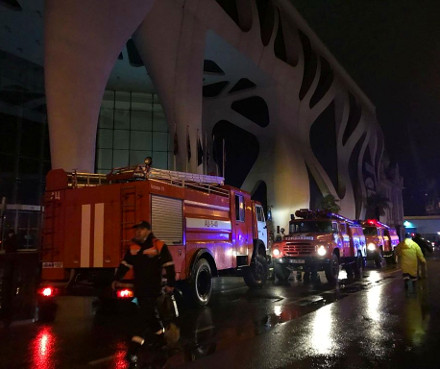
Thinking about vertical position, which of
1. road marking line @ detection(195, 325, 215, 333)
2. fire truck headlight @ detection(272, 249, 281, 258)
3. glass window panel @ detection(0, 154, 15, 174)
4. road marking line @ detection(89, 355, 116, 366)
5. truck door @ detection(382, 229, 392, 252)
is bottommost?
road marking line @ detection(89, 355, 116, 366)

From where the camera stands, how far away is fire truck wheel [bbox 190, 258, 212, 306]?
9.34 meters

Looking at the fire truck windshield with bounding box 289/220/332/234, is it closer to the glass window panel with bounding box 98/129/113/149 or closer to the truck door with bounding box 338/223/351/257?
the truck door with bounding box 338/223/351/257

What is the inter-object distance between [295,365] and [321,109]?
146 ft

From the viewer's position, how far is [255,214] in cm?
1350

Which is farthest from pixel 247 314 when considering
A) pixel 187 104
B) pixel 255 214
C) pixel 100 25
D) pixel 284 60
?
pixel 284 60

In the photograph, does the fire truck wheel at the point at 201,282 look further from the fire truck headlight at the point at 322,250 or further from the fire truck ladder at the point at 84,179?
the fire truck headlight at the point at 322,250

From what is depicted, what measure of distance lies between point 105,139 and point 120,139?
1.21 m

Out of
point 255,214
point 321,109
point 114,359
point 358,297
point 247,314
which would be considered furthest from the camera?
point 321,109

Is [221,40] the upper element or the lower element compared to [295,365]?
upper

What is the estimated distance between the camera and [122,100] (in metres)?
35.2

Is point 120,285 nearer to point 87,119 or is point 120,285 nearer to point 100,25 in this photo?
point 87,119

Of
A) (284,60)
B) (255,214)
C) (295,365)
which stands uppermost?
(284,60)

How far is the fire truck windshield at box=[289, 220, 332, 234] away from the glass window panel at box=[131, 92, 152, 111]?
77.8 ft

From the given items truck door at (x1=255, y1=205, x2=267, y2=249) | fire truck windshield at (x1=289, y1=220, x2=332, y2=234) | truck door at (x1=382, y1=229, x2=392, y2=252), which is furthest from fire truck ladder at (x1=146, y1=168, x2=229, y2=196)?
truck door at (x1=382, y1=229, x2=392, y2=252)
